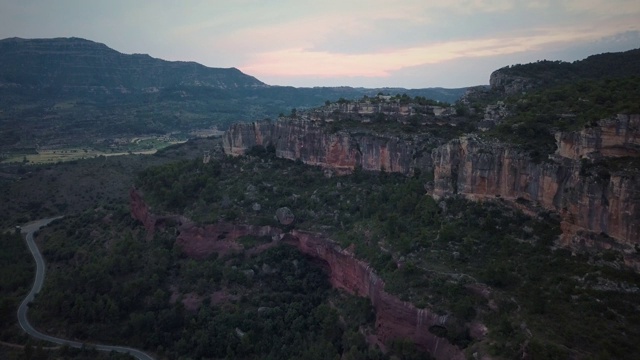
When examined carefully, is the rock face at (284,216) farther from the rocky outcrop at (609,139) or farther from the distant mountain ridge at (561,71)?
the distant mountain ridge at (561,71)

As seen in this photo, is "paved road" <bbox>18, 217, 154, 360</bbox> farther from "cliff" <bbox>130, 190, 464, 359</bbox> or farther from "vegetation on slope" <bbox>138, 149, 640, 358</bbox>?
"vegetation on slope" <bbox>138, 149, 640, 358</bbox>

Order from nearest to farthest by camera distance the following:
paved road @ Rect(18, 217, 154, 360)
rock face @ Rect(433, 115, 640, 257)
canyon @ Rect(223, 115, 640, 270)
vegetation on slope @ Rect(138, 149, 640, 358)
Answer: vegetation on slope @ Rect(138, 149, 640, 358) → rock face @ Rect(433, 115, 640, 257) → canyon @ Rect(223, 115, 640, 270) → paved road @ Rect(18, 217, 154, 360)

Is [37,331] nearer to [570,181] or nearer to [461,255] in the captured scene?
[461,255]

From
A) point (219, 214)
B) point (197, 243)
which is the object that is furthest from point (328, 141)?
point (197, 243)

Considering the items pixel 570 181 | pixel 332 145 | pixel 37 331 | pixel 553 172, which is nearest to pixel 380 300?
pixel 553 172

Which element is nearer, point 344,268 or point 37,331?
point 344,268

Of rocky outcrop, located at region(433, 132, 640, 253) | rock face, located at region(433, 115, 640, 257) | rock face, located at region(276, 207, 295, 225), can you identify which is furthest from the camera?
rock face, located at region(276, 207, 295, 225)

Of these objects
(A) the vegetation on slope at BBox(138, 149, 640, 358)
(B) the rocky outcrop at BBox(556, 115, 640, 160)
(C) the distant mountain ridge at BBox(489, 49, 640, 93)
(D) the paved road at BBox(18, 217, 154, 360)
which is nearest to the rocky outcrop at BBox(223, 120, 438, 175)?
(A) the vegetation on slope at BBox(138, 149, 640, 358)

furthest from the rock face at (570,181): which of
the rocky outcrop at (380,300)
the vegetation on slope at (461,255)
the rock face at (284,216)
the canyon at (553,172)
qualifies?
the rock face at (284,216)

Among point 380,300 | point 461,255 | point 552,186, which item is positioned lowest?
point 380,300
